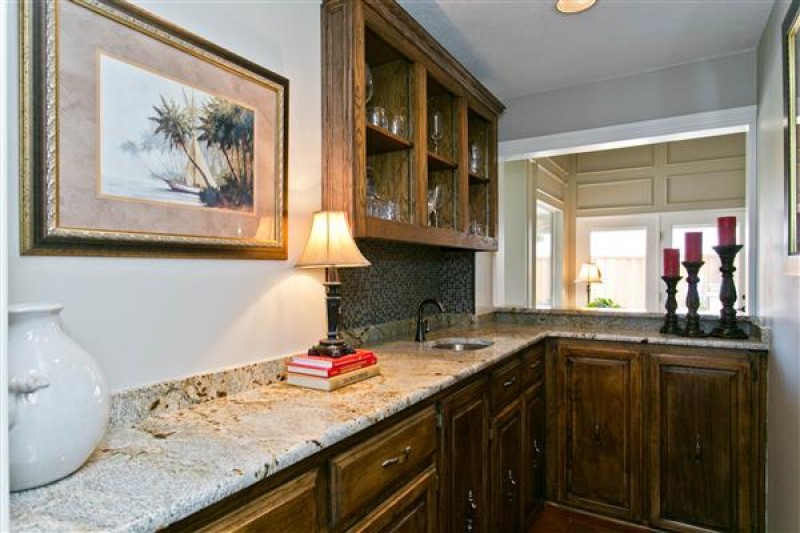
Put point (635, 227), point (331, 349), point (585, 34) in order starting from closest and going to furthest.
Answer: point (331, 349) < point (585, 34) < point (635, 227)

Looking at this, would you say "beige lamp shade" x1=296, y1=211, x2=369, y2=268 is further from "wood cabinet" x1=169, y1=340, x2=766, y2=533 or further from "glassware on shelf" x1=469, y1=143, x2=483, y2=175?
"glassware on shelf" x1=469, y1=143, x2=483, y2=175

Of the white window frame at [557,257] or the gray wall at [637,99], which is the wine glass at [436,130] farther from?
the white window frame at [557,257]

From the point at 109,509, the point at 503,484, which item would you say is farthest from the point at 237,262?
the point at 503,484

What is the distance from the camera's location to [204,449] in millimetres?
955

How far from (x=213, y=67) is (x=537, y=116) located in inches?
91.0

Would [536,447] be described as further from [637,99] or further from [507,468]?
[637,99]

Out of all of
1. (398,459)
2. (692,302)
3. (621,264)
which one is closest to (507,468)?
(398,459)

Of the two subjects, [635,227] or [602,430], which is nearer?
[602,430]

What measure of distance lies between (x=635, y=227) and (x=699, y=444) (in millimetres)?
3302

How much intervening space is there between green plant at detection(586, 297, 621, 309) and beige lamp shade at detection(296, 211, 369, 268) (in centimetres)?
430

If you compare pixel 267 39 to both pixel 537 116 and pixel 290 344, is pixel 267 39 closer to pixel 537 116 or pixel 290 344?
pixel 290 344

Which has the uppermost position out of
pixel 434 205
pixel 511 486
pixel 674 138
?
pixel 674 138

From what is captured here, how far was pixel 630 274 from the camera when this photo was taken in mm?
5211

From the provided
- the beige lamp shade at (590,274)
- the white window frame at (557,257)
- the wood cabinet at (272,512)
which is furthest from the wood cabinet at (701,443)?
the beige lamp shade at (590,274)
